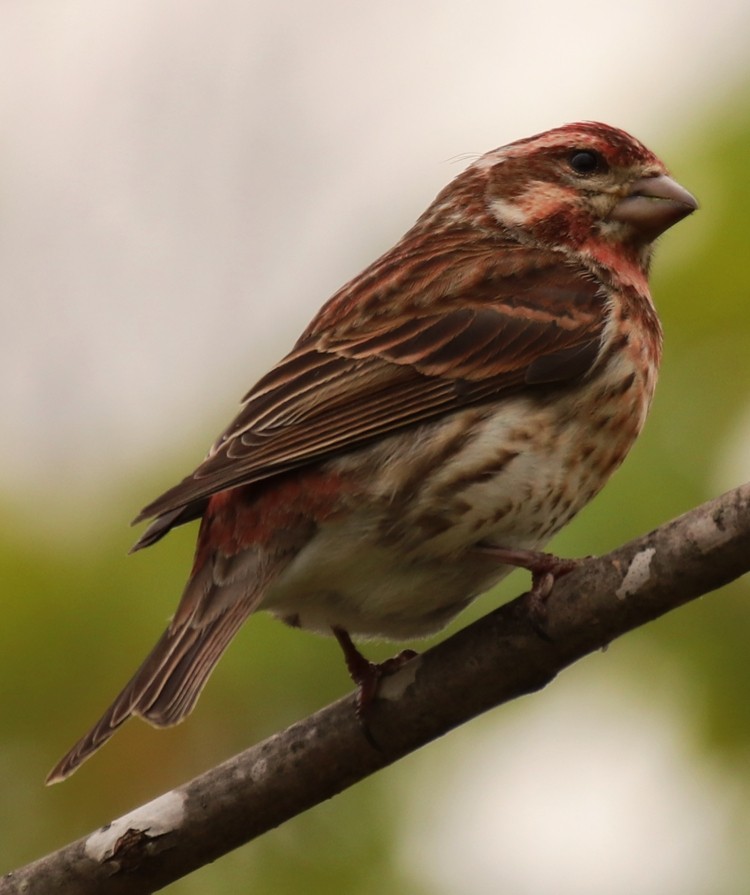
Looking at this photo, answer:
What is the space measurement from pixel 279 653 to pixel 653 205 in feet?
6.87

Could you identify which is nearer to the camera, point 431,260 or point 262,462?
point 262,462

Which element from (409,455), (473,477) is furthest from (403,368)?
(473,477)

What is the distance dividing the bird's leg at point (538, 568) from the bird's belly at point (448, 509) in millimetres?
90

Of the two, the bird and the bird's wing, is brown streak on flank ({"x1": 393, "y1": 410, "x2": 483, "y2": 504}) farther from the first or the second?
the bird's wing

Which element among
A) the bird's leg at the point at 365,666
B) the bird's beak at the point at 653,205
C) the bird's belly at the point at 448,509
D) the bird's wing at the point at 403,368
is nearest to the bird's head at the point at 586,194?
the bird's beak at the point at 653,205

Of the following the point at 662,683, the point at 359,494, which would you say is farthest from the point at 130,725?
the point at 662,683

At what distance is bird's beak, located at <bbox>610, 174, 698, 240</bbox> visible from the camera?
18.0 feet

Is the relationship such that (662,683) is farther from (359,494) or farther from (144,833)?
(144,833)

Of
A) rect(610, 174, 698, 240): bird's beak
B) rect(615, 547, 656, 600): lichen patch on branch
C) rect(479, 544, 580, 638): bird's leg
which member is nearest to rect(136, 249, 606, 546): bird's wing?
rect(610, 174, 698, 240): bird's beak

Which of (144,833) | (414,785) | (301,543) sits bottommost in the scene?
(414,785)

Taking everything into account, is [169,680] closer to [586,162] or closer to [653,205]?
[653,205]

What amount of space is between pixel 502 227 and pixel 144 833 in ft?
9.52

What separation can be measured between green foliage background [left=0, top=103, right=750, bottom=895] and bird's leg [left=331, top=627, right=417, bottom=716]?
0.20m

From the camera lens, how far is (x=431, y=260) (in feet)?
18.0
